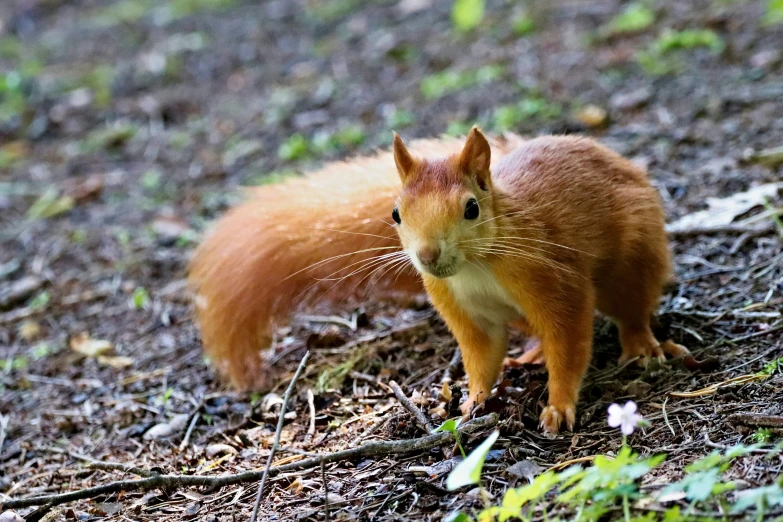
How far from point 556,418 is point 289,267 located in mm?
1066

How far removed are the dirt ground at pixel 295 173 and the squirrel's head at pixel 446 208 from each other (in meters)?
0.51

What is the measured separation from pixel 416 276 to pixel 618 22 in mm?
3714

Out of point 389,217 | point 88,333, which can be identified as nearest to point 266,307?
point 389,217

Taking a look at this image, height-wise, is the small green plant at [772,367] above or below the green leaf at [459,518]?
below

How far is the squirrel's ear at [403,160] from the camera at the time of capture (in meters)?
2.40

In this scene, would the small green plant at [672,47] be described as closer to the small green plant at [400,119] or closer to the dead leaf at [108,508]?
the small green plant at [400,119]

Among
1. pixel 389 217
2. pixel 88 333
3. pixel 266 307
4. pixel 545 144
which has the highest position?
pixel 545 144

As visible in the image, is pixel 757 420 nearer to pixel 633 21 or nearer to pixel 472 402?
pixel 472 402

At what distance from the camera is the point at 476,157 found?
2377 millimetres

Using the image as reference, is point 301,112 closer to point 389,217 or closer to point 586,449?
point 389,217

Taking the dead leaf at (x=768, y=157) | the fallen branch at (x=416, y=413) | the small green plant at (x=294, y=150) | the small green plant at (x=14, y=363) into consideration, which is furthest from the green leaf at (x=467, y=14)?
the fallen branch at (x=416, y=413)

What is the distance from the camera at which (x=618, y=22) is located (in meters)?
5.84

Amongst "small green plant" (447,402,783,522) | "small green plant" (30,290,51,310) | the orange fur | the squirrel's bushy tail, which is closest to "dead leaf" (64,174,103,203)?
"small green plant" (30,290,51,310)

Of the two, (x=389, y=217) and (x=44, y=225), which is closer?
(x=389, y=217)
